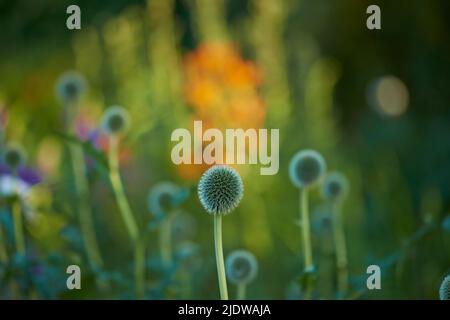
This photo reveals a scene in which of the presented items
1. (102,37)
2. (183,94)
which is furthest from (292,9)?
(102,37)

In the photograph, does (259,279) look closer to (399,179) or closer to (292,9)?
(399,179)

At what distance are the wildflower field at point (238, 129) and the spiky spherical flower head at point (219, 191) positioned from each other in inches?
12.7

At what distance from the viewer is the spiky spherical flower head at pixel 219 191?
1021 mm

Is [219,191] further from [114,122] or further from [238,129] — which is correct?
[238,129]

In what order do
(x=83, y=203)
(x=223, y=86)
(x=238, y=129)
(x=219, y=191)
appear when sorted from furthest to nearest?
(x=223, y=86) < (x=238, y=129) < (x=83, y=203) < (x=219, y=191)

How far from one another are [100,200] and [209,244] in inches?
13.8

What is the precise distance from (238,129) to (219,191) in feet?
2.22

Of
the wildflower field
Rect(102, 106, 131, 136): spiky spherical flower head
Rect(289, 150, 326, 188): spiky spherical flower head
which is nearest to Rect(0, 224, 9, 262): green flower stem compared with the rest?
the wildflower field

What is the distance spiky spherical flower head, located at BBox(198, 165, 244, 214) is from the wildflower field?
32cm

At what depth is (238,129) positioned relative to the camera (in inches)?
66.9

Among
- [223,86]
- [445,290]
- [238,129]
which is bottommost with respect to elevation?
[445,290]

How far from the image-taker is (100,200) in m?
1.94

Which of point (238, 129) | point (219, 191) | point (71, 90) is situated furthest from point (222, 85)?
point (219, 191)

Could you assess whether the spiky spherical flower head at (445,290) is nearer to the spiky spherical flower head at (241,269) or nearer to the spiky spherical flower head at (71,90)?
the spiky spherical flower head at (241,269)
